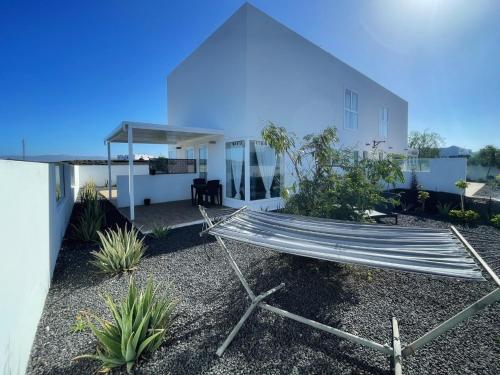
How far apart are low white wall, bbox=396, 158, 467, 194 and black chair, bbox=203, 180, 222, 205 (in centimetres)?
867

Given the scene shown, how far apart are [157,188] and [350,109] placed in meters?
11.5

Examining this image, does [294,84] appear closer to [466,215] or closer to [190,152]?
→ [190,152]

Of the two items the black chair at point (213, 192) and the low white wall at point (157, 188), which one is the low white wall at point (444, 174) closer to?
the black chair at point (213, 192)

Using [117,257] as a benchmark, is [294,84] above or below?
above

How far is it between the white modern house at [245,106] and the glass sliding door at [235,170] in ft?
0.13

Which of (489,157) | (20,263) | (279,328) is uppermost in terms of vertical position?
(489,157)

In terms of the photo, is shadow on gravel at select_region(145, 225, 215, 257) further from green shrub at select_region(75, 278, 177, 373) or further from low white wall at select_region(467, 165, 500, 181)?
low white wall at select_region(467, 165, 500, 181)

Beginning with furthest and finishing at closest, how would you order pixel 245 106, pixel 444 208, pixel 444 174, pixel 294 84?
pixel 444 174
pixel 294 84
pixel 245 106
pixel 444 208

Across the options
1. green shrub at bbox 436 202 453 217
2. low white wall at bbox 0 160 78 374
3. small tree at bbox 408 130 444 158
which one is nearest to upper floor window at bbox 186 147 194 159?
low white wall at bbox 0 160 78 374

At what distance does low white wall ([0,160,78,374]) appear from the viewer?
1792 mm

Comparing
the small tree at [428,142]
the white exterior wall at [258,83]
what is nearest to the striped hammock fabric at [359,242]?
the white exterior wall at [258,83]

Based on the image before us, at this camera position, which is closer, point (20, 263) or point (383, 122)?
point (20, 263)

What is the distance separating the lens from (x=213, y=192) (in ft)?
32.2

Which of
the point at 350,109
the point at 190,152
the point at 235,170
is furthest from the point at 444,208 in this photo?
the point at 190,152
